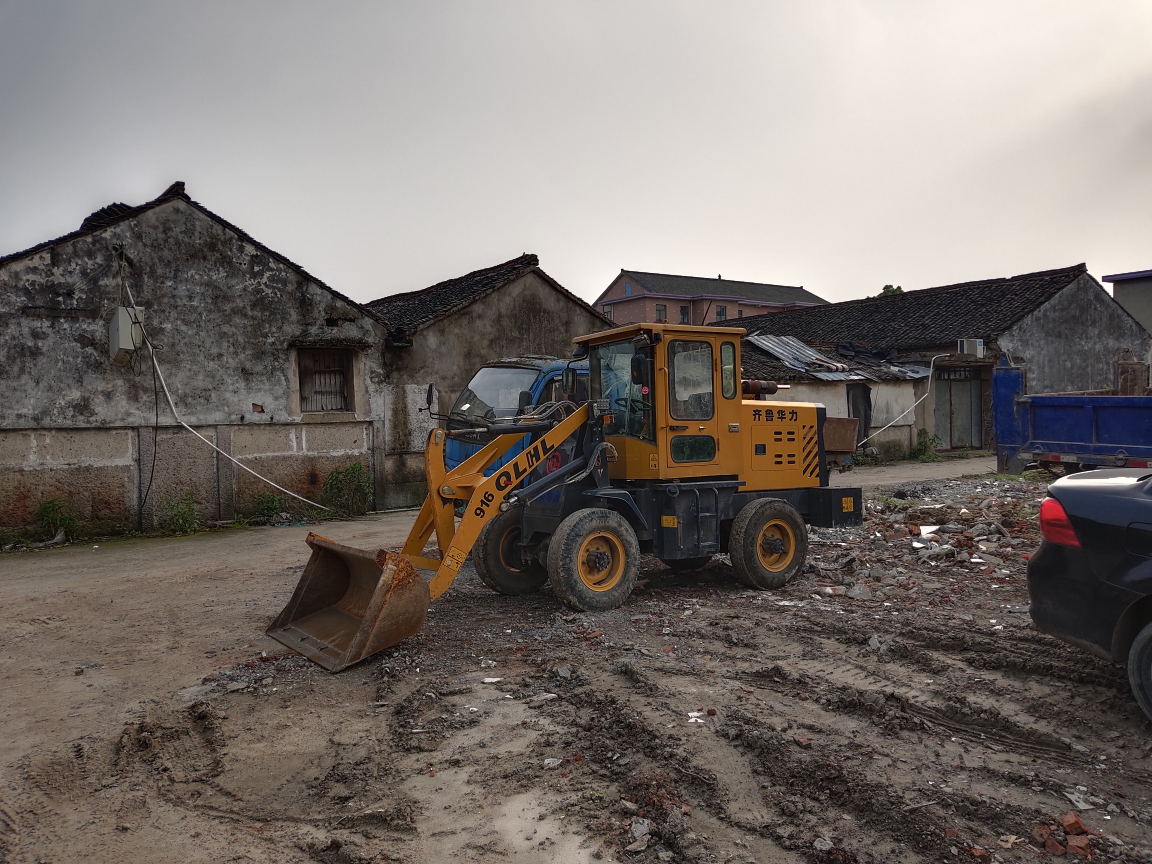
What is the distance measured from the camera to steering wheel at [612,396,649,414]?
26.0ft

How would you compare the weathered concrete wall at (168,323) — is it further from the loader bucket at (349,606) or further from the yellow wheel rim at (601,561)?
the yellow wheel rim at (601,561)

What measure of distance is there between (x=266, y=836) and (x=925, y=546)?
8208mm

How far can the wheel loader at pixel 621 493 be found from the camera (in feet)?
23.2

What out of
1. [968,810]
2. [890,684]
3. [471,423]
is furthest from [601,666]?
[471,423]

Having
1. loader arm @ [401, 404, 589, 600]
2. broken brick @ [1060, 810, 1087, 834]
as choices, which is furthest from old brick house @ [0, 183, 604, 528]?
broken brick @ [1060, 810, 1087, 834]

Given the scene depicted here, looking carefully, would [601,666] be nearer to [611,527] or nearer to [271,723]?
[611,527]

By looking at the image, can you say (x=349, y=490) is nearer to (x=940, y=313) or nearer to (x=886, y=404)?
(x=886, y=404)

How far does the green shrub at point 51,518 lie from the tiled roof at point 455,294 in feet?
20.0

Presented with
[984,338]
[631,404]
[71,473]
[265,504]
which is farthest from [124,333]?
[984,338]

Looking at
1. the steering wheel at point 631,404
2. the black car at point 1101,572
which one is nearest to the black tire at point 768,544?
the steering wheel at point 631,404

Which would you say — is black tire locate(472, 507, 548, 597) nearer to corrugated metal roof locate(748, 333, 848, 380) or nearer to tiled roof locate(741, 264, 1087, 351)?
corrugated metal roof locate(748, 333, 848, 380)

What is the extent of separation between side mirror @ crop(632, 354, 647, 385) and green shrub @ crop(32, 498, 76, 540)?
371 inches

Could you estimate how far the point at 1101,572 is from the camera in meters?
4.52

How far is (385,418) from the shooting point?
15.6 m
